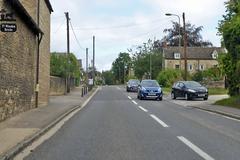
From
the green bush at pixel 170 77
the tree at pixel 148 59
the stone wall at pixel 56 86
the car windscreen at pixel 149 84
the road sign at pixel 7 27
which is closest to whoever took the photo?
the road sign at pixel 7 27

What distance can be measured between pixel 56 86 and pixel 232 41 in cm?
2283

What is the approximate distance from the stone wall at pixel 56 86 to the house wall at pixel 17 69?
2046 centimetres

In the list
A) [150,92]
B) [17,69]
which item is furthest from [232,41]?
[17,69]

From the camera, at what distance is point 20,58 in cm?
2152

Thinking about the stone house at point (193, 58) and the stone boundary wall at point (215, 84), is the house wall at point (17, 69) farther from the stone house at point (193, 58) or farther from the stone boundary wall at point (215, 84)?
the stone house at point (193, 58)

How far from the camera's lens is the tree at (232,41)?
29241mm

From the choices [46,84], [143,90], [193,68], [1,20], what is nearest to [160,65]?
→ [193,68]

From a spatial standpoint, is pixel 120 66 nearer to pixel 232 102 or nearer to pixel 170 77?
pixel 170 77

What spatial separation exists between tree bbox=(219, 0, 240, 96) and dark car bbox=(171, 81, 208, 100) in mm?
5786

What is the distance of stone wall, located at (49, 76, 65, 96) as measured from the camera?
4641 cm

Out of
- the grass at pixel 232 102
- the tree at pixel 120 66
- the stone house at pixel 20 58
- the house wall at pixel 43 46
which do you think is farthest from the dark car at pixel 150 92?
the tree at pixel 120 66

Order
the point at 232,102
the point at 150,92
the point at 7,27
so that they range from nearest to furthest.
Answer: the point at 7,27 → the point at 232,102 → the point at 150,92

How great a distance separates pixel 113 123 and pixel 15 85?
4.43m

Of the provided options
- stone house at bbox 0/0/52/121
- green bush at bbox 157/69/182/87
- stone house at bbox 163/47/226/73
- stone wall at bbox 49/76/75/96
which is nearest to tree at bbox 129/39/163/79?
stone house at bbox 163/47/226/73
